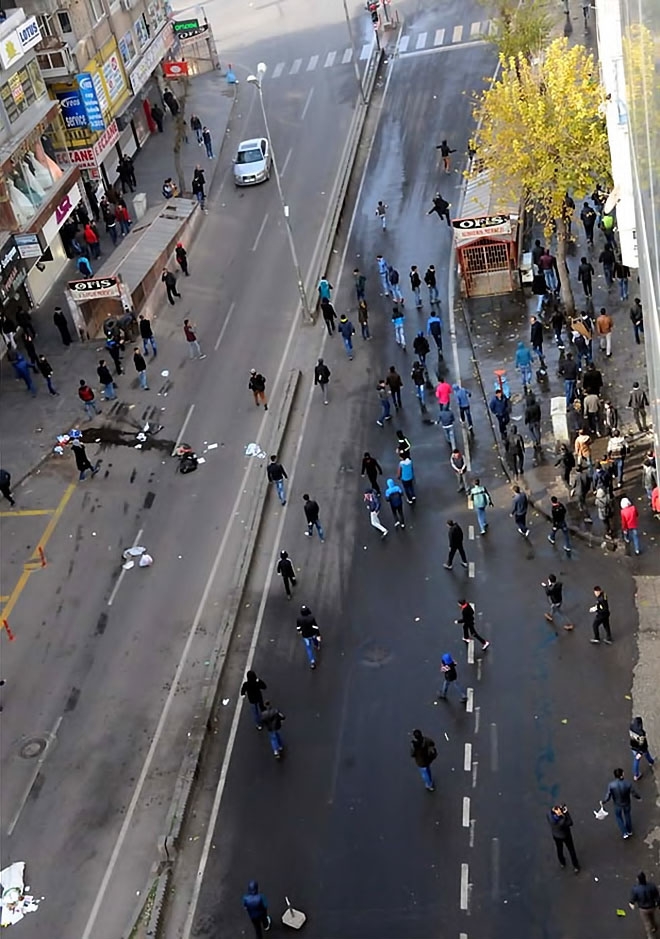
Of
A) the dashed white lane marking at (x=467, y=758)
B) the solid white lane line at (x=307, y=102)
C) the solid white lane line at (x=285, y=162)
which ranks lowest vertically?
the solid white lane line at (x=285, y=162)

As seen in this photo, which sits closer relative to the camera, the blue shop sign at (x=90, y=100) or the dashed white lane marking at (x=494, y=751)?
the dashed white lane marking at (x=494, y=751)

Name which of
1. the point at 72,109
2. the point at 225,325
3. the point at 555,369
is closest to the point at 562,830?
the point at 555,369

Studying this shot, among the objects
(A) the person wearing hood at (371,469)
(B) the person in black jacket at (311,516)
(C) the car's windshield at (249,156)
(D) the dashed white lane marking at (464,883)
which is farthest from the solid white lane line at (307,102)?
(D) the dashed white lane marking at (464,883)

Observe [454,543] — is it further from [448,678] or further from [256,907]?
[256,907]

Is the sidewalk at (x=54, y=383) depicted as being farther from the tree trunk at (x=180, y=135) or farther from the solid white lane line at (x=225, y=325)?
the solid white lane line at (x=225, y=325)

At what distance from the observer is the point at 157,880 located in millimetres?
22047

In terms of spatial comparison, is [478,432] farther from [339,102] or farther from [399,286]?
[339,102]

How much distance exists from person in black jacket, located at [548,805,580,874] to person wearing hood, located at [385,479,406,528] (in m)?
9.86

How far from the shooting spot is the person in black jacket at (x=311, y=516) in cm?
2880

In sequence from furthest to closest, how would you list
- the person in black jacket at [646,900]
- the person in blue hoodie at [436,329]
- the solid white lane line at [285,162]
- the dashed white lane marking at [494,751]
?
1. the solid white lane line at [285,162]
2. the person in blue hoodie at [436,329]
3. the dashed white lane marking at [494,751]
4. the person in black jacket at [646,900]

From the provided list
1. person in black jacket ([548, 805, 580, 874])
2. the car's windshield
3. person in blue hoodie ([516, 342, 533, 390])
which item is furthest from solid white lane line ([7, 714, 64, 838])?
the car's windshield

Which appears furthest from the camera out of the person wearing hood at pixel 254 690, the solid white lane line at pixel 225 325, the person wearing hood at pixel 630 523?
the solid white lane line at pixel 225 325

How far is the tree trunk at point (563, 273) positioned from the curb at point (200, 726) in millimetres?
9029

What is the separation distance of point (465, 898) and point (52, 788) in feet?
29.0
